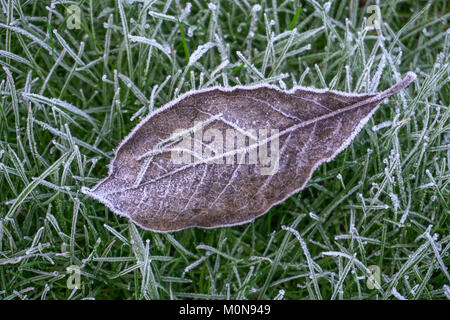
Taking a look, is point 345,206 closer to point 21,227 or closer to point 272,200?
point 272,200

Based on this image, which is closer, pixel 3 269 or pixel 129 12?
pixel 3 269

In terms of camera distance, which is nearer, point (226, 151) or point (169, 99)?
point (226, 151)

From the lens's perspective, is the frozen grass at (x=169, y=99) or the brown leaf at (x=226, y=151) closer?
the brown leaf at (x=226, y=151)

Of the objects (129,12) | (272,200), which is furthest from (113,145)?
(272,200)
